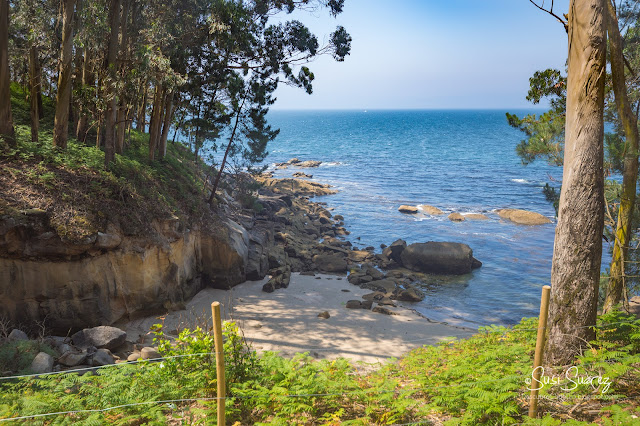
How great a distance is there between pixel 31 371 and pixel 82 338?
238cm

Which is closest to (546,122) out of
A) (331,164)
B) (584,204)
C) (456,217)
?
(584,204)

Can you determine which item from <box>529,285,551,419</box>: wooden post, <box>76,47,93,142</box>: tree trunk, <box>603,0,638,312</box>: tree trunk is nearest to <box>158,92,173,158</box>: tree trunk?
<box>76,47,93,142</box>: tree trunk

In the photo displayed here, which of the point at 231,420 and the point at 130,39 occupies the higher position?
the point at 130,39

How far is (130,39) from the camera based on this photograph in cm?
2055

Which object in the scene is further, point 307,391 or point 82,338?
point 82,338

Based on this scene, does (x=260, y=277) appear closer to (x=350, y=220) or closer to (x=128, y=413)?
(x=128, y=413)

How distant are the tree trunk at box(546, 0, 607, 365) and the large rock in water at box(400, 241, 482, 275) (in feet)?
55.2

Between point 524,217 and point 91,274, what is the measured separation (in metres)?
31.3

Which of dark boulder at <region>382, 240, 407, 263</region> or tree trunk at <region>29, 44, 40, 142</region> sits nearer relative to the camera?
tree trunk at <region>29, 44, 40, 142</region>

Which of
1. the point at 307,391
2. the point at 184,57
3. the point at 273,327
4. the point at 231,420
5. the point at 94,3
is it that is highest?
the point at 94,3

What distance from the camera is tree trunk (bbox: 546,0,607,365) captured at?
672 cm

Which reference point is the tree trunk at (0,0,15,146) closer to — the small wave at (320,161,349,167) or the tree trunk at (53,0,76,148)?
the tree trunk at (53,0,76,148)

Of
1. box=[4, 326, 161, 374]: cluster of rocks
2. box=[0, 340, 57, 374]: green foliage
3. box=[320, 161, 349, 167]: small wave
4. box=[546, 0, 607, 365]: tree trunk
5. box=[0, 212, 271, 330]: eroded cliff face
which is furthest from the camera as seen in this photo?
box=[320, 161, 349, 167]: small wave

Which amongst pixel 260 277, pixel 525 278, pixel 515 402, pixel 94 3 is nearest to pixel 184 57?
pixel 94 3
